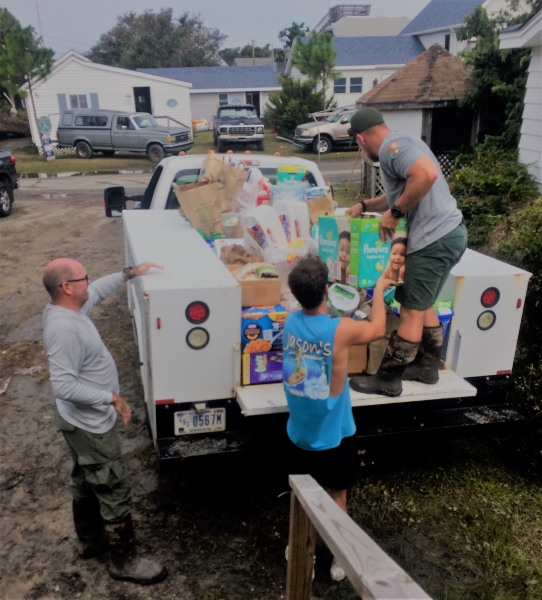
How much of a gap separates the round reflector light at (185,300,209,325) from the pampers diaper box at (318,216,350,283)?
3.13 feet

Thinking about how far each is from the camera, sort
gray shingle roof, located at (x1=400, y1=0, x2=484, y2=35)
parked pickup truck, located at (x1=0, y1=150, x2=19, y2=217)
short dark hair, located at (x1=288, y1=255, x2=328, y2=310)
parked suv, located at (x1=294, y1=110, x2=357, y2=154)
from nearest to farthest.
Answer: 1. short dark hair, located at (x1=288, y1=255, x2=328, y2=310)
2. parked pickup truck, located at (x1=0, y1=150, x2=19, y2=217)
3. parked suv, located at (x1=294, y1=110, x2=357, y2=154)
4. gray shingle roof, located at (x1=400, y1=0, x2=484, y2=35)

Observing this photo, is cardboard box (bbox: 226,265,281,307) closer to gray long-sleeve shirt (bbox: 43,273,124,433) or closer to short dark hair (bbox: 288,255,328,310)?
short dark hair (bbox: 288,255,328,310)

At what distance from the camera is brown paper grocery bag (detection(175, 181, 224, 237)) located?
455 centimetres

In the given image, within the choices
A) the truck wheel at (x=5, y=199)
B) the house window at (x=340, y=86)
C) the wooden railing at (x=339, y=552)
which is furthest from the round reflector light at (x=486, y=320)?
the house window at (x=340, y=86)

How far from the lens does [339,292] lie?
3568 mm

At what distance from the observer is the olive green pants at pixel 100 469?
3.10m

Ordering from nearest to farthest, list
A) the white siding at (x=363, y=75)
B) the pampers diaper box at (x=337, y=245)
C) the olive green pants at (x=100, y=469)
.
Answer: the olive green pants at (x=100, y=469) < the pampers diaper box at (x=337, y=245) < the white siding at (x=363, y=75)

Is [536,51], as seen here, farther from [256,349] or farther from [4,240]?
[4,240]

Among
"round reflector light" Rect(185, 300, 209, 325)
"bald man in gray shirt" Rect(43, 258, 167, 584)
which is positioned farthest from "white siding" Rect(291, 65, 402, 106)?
"bald man in gray shirt" Rect(43, 258, 167, 584)

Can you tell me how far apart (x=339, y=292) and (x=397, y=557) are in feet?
5.05

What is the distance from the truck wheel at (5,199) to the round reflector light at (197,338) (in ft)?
40.5

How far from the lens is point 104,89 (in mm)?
34438

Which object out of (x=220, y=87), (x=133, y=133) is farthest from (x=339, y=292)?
(x=220, y=87)

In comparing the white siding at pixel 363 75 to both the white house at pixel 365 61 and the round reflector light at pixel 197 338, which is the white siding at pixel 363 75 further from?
the round reflector light at pixel 197 338
